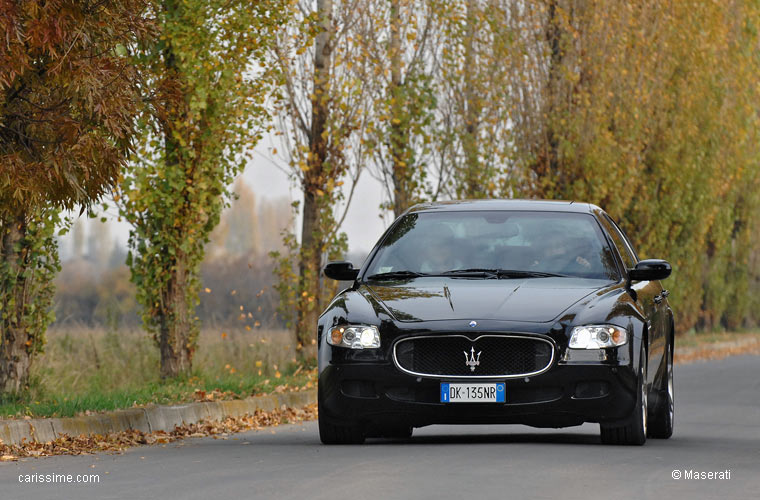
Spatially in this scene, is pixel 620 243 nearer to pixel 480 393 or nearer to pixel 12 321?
pixel 480 393

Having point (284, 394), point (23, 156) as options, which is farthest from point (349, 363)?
point (284, 394)

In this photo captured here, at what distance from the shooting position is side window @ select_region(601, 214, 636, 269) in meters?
12.4

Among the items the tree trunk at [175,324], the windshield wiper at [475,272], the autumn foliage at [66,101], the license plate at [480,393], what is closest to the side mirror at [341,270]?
the windshield wiper at [475,272]

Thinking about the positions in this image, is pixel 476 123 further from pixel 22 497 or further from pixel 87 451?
pixel 22 497

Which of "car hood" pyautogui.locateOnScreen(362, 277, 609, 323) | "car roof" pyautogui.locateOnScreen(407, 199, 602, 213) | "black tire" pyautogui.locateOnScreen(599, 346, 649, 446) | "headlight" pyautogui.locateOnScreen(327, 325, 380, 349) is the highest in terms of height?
"car roof" pyautogui.locateOnScreen(407, 199, 602, 213)

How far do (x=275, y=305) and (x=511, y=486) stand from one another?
1359cm

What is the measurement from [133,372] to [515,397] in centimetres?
1007

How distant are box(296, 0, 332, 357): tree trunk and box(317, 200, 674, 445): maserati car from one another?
994 centimetres

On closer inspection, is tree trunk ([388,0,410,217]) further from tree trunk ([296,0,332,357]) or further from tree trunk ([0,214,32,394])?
tree trunk ([0,214,32,394])

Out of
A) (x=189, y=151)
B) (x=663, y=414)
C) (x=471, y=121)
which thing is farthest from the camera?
(x=471, y=121)

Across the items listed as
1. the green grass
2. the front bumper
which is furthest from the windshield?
the green grass

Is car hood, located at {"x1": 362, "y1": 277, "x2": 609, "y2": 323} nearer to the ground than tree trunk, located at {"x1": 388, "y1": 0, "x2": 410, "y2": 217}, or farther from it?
nearer to the ground

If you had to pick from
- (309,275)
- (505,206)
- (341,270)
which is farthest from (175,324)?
(505,206)

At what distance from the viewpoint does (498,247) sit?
12.0 meters
